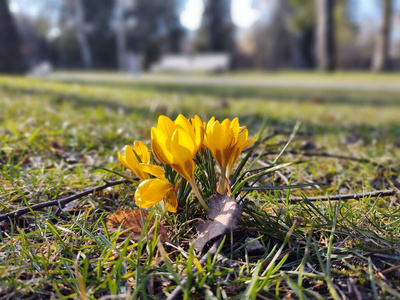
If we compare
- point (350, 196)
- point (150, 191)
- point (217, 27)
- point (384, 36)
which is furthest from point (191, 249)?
point (217, 27)

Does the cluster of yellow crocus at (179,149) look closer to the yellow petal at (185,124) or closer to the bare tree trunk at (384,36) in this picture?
the yellow petal at (185,124)

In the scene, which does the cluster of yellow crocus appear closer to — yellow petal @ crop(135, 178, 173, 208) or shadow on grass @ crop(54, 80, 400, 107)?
yellow petal @ crop(135, 178, 173, 208)

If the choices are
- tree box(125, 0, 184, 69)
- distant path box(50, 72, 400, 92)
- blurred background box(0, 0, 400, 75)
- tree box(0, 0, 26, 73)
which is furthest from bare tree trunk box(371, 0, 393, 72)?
tree box(0, 0, 26, 73)

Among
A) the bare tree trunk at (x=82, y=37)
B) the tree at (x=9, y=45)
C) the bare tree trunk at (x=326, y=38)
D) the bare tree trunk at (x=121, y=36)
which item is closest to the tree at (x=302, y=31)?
the bare tree trunk at (x=326, y=38)

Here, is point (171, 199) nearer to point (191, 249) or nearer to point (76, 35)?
point (191, 249)

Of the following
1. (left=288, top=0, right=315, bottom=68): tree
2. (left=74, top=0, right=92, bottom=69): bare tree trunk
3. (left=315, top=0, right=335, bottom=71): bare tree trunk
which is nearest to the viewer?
(left=315, top=0, right=335, bottom=71): bare tree trunk
